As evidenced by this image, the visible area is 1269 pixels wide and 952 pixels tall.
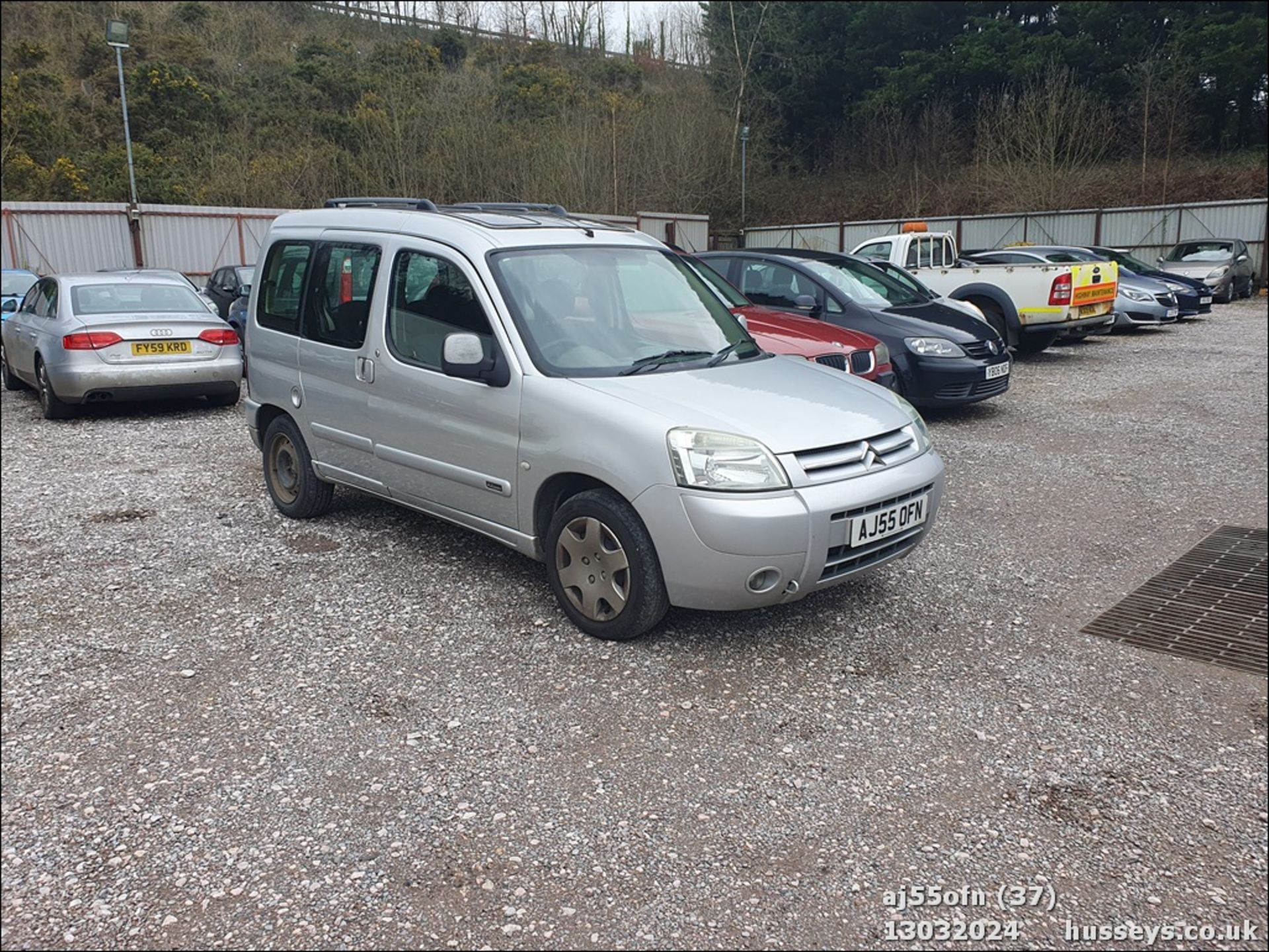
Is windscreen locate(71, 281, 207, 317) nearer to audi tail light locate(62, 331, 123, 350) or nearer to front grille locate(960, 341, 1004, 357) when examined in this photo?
audi tail light locate(62, 331, 123, 350)

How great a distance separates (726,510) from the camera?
3.72 metres

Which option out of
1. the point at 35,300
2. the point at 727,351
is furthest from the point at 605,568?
the point at 35,300

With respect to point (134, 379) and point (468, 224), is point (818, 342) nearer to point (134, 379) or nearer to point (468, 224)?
point (468, 224)

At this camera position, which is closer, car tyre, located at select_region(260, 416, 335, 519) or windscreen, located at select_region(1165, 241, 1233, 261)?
car tyre, located at select_region(260, 416, 335, 519)

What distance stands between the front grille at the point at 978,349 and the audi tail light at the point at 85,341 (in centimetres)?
789

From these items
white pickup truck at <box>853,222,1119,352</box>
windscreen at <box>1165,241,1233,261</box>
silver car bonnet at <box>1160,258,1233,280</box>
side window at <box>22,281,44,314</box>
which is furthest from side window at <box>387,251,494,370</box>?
windscreen at <box>1165,241,1233,261</box>

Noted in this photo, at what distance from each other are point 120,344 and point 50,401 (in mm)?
950

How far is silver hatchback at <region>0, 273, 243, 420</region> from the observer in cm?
885

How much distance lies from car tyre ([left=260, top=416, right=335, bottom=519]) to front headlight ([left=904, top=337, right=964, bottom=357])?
5.49 m

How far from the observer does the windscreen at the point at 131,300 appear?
9352 mm

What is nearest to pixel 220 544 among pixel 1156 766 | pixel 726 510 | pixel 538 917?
pixel 726 510

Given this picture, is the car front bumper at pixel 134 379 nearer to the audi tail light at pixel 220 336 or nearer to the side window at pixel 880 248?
the audi tail light at pixel 220 336

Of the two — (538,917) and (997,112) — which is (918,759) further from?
(997,112)

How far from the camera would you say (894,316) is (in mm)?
9336
